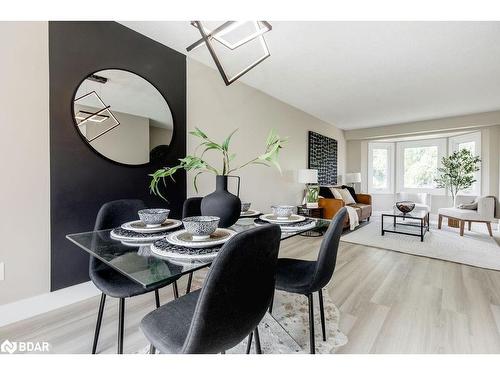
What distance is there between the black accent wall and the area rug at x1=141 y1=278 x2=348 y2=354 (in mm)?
1105

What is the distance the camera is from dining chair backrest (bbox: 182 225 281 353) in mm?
660

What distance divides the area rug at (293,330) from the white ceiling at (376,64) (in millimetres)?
2402

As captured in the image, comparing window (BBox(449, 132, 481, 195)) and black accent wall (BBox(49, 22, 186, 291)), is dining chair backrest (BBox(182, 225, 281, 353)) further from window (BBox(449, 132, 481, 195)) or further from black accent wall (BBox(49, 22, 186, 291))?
window (BBox(449, 132, 481, 195))

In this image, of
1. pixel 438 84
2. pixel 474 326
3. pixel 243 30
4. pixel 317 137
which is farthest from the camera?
pixel 317 137

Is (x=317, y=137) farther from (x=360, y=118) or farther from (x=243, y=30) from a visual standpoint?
(x=243, y=30)

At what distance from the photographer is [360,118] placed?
5.39 metres

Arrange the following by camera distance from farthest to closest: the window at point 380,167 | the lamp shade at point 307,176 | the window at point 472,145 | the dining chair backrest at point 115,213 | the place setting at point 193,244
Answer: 1. the window at point 380,167
2. the window at point 472,145
3. the lamp shade at point 307,176
4. the dining chair backrest at point 115,213
5. the place setting at point 193,244

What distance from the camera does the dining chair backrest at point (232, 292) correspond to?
66 cm

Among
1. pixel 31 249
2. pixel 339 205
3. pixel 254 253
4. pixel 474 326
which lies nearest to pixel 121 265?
pixel 254 253

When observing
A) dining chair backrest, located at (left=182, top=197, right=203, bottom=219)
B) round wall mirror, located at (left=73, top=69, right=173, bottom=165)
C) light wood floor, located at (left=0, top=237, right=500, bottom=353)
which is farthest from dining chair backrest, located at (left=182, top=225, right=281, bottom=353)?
round wall mirror, located at (left=73, top=69, right=173, bottom=165)

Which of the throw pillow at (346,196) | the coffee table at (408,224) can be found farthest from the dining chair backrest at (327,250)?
the throw pillow at (346,196)

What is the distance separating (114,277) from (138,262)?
1.98 ft

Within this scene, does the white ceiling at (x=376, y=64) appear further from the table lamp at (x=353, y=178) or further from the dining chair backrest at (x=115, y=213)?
the table lamp at (x=353, y=178)

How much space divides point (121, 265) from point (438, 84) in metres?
4.52
